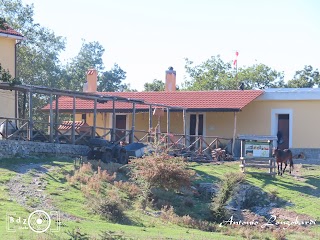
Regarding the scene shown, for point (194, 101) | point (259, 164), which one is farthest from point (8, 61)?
point (259, 164)

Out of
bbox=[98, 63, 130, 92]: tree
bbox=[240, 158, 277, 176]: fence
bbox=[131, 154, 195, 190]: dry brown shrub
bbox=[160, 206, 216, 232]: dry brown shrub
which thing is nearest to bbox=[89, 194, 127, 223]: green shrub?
bbox=[160, 206, 216, 232]: dry brown shrub

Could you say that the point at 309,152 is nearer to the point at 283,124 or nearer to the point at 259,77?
the point at 283,124

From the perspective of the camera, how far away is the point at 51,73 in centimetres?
5719

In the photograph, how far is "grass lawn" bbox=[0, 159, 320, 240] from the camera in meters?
18.1

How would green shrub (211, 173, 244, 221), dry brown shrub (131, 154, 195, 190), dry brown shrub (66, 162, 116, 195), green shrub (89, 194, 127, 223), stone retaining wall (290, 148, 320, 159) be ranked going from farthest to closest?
1. stone retaining wall (290, 148, 320, 159)
2. dry brown shrub (131, 154, 195, 190)
3. dry brown shrub (66, 162, 116, 195)
4. green shrub (211, 173, 244, 221)
5. green shrub (89, 194, 127, 223)

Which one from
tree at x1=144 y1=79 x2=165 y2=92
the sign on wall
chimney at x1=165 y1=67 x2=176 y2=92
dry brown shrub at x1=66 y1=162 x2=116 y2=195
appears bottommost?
dry brown shrub at x1=66 y1=162 x2=116 y2=195

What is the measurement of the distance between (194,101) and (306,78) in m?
29.3

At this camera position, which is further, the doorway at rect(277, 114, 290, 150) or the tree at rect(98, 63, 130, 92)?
the tree at rect(98, 63, 130, 92)

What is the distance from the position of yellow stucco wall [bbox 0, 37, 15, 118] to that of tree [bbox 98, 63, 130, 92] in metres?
28.6

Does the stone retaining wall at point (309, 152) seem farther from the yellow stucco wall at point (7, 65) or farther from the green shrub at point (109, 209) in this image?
the green shrub at point (109, 209)

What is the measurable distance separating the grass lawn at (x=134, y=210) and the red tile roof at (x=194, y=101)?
27.0ft

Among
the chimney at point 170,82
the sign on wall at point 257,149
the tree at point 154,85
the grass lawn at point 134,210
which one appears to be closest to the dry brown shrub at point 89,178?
the grass lawn at point 134,210

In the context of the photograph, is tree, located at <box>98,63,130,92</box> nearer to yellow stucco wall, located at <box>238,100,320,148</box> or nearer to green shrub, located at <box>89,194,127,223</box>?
yellow stucco wall, located at <box>238,100,320,148</box>

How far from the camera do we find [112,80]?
67.2 metres
